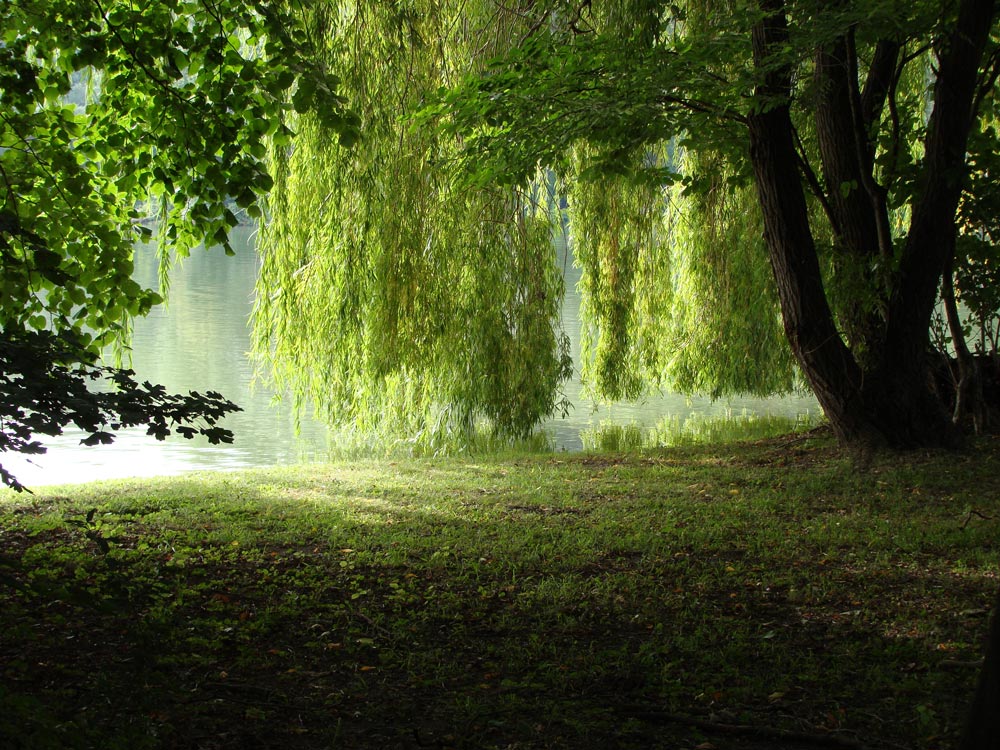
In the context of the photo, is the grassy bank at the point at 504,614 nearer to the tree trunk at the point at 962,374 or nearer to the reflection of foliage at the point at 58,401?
the reflection of foliage at the point at 58,401

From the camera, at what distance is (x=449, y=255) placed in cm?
808

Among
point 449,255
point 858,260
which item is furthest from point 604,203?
point 858,260

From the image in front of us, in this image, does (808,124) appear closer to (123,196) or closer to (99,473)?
(123,196)

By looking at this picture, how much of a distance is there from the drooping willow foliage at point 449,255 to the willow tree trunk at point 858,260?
93 cm

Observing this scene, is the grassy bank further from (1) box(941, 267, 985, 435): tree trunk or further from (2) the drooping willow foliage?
(2) the drooping willow foliage

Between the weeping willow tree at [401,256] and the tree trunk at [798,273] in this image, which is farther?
the weeping willow tree at [401,256]

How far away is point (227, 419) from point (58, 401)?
9693 mm

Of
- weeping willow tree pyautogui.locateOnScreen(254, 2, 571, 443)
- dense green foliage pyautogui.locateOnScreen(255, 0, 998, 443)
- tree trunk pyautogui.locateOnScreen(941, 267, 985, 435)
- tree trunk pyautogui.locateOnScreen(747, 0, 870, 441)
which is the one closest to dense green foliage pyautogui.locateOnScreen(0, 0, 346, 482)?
dense green foliage pyautogui.locateOnScreen(255, 0, 998, 443)

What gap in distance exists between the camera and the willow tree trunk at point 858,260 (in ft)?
21.0

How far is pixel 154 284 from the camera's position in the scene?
23.2m

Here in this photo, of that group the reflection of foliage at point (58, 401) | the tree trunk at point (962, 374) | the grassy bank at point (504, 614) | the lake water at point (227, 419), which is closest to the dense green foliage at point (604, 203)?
the tree trunk at point (962, 374)

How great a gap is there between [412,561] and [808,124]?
20.4 feet

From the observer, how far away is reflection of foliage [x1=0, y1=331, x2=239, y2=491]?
240cm

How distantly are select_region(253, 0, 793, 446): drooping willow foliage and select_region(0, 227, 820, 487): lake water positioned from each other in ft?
3.43
